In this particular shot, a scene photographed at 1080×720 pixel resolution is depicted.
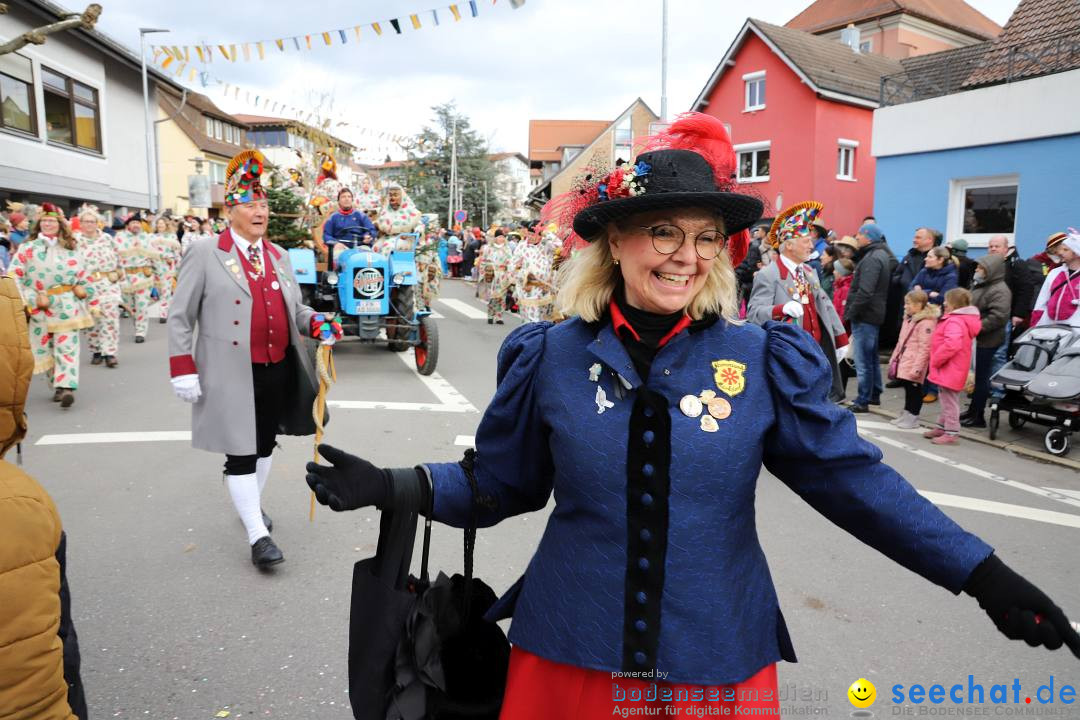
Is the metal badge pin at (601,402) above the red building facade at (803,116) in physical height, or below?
below

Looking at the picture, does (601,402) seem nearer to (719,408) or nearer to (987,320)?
(719,408)

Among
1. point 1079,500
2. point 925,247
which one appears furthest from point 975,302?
point 1079,500

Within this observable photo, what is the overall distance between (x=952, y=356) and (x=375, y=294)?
6.73m

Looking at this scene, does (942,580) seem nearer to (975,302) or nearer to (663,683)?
(663,683)

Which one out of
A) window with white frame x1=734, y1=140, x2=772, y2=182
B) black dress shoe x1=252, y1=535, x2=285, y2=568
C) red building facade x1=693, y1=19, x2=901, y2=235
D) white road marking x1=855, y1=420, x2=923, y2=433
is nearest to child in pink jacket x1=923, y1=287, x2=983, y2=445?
white road marking x1=855, y1=420, x2=923, y2=433

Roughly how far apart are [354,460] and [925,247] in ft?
30.9

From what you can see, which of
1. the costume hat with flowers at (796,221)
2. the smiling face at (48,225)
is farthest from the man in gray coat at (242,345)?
the smiling face at (48,225)

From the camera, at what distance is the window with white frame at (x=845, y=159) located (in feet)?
83.6

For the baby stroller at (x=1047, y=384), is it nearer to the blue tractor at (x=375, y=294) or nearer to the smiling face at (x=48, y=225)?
the blue tractor at (x=375, y=294)

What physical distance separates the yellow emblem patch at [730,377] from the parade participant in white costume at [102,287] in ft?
34.0

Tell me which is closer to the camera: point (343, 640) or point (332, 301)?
point (343, 640)

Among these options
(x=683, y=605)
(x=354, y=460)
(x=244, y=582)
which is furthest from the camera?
(x=244, y=582)

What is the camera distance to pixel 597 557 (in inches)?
69.2

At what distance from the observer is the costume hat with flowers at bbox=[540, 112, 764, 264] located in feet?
5.97
